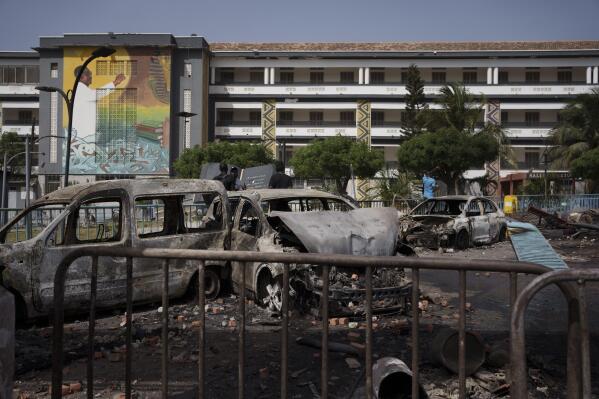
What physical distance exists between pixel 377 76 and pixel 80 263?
53.5 meters

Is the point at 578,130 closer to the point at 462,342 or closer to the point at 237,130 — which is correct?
the point at 237,130

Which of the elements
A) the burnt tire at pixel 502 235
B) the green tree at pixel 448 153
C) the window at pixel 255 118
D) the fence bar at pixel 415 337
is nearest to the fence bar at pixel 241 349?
the fence bar at pixel 415 337

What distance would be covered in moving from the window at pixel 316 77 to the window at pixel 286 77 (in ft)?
7.34

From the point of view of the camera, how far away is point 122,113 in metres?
52.5

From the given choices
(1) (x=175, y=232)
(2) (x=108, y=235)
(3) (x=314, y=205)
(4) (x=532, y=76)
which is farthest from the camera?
(4) (x=532, y=76)

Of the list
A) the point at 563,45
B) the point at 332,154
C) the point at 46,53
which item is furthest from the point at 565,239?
the point at 46,53

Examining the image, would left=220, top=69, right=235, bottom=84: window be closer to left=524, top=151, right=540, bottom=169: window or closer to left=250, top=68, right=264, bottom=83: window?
left=250, top=68, right=264, bottom=83: window

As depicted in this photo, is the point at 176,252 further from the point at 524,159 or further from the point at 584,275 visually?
the point at 524,159

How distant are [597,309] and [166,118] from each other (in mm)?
49541

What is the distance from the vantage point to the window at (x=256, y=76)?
56.9 m

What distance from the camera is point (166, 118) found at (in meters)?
51.8

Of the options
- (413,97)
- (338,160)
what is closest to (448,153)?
(338,160)

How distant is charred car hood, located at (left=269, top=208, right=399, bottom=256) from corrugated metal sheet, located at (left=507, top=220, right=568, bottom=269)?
1.51m

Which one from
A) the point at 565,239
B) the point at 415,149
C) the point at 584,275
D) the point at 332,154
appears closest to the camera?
the point at 584,275
